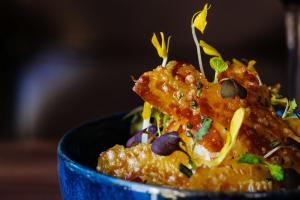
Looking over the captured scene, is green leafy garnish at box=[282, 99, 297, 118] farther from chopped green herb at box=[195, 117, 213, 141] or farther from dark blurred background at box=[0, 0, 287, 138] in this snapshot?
dark blurred background at box=[0, 0, 287, 138]

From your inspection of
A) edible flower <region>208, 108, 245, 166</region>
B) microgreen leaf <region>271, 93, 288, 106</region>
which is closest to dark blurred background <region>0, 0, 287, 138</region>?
microgreen leaf <region>271, 93, 288, 106</region>

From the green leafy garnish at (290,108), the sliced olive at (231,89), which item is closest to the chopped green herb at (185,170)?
the sliced olive at (231,89)

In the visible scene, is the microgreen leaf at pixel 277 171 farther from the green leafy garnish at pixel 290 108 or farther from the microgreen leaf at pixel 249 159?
the green leafy garnish at pixel 290 108

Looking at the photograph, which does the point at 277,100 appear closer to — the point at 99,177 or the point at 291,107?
the point at 291,107

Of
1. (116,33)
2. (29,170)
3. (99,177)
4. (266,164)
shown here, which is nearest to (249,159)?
(266,164)

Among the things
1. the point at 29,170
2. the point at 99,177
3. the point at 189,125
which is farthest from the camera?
the point at 29,170
